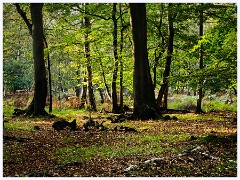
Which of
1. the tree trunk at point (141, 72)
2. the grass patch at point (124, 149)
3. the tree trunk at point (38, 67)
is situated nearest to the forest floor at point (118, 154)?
the grass patch at point (124, 149)

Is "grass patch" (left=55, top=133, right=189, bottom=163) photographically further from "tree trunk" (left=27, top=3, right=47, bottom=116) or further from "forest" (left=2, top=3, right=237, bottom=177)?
"tree trunk" (left=27, top=3, right=47, bottom=116)

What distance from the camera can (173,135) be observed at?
30.3 feet

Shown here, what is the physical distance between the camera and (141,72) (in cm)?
1318

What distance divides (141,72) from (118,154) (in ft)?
22.0

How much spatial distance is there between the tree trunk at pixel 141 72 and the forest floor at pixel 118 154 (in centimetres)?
325

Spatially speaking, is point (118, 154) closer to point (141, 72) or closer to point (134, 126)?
point (134, 126)

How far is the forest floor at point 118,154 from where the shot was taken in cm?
542

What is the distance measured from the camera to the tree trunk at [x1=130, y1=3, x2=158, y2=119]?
13086mm

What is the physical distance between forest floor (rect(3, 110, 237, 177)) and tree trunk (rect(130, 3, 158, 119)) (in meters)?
3.25

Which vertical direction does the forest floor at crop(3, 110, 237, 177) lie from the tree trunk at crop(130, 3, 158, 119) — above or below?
below

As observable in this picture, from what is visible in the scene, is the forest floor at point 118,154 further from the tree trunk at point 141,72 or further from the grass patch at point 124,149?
the tree trunk at point 141,72

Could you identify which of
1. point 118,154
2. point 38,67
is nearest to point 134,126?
point 118,154

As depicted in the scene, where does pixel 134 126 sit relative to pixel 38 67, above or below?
below

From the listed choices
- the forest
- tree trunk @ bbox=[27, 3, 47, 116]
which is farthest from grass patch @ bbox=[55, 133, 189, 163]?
tree trunk @ bbox=[27, 3, 47, 116]
